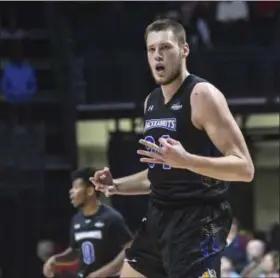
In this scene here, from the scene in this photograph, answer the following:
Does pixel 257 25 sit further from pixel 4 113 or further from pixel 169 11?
pixel 4 113

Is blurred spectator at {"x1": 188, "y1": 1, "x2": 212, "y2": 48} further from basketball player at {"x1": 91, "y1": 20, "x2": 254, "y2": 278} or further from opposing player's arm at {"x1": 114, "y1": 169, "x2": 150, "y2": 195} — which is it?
basketball player at {"x1": 91, "y1": 20, "x2": 254, "y2": 278}

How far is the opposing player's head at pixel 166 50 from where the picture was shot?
4.17 meters

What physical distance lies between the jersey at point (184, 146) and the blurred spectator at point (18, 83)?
715 centimetres

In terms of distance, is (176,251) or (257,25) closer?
(176,251)

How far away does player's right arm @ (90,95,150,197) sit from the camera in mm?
4547

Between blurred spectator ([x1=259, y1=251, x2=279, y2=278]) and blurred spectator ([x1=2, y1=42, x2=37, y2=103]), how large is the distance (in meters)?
4.08

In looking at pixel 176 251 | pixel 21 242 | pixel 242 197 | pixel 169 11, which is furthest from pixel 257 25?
pixel 176 251

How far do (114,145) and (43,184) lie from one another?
104 centimetres

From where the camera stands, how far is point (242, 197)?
11.4m

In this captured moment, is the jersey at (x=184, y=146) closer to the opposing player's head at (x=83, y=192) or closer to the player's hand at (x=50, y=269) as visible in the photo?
the opposing player's head at (x=83, y=192)

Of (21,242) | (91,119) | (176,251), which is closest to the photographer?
(176,251)

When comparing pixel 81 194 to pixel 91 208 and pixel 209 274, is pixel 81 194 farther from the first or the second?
pixel 209 274

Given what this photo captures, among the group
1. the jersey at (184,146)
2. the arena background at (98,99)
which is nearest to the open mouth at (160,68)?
the jersey at (184,146)

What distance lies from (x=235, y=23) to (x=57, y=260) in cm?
563
